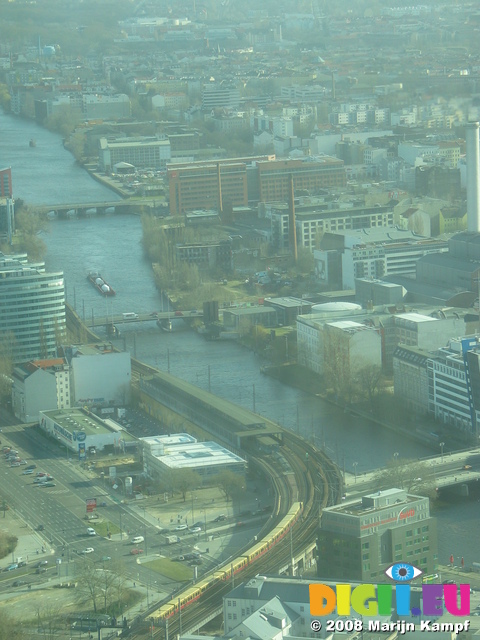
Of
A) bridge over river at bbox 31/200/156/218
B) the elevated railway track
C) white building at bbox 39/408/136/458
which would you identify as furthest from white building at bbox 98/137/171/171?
white building at bbox 39/408/136/458

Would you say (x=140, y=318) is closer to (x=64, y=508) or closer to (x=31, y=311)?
(x=31, y=311)

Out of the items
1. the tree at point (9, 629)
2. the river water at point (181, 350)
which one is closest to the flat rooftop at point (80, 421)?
the river water at point (181, 350)

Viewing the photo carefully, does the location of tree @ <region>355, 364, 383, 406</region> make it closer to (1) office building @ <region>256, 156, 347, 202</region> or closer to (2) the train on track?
(2) the train on track

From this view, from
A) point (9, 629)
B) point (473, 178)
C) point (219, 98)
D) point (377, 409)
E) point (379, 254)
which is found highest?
point (473, 178)

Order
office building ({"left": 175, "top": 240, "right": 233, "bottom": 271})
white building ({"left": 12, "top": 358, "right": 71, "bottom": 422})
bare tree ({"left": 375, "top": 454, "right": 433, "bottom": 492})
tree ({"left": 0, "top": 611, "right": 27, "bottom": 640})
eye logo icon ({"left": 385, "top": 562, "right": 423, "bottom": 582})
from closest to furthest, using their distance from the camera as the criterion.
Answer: tree ({"left": 0, "top": 611, "right": 27, "bottom": 640}) → eye logo icon ({"left": 385, "top": 562, "right": 423, "bottom": 582}) → bare tree ({"left": 375, "top": 454, "right": 433, "bottom": 492}) → white building ({"left": 12, "top": 358, "right": 71, "bottom": 422}) → office building ({"left": 175, "top": 240, "right": 233, "bottom": 271})

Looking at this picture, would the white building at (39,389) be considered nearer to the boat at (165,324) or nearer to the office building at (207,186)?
the boat at (165,324)

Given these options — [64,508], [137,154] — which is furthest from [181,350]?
[137,154]
